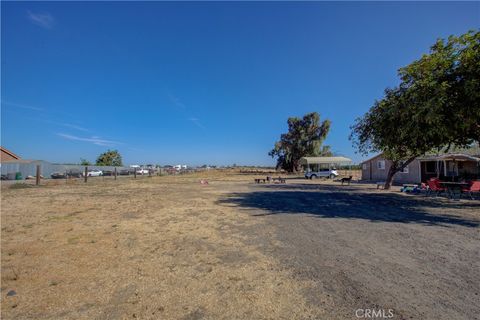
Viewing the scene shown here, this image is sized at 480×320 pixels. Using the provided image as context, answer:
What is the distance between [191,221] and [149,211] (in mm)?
2905

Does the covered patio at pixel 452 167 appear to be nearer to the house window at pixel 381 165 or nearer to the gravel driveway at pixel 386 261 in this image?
the house window at pixel 381 165

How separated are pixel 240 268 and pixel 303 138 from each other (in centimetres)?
5602

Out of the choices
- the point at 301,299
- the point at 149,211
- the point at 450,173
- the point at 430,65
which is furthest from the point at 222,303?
the point at 450,173

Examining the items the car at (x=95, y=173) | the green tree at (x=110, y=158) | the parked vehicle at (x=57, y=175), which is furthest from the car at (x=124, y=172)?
the green tree at (x=110, y=158)

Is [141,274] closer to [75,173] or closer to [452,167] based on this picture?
[452,167]

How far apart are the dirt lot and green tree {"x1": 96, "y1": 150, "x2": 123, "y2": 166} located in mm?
67103

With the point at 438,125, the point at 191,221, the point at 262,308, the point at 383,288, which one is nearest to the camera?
the point at 262,308

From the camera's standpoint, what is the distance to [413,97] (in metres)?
10.7

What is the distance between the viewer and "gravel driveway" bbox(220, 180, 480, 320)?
3.35 metres

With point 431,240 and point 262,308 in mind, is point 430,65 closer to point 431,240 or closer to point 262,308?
point 431,240
